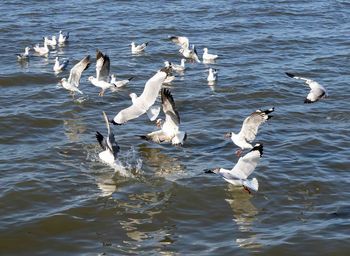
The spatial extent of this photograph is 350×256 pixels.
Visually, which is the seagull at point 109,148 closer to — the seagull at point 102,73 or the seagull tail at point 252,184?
the seagull tail at point 252,184

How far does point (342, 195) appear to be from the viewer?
10.5 metres

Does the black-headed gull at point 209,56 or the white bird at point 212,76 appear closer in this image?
the white bird at point 212,76

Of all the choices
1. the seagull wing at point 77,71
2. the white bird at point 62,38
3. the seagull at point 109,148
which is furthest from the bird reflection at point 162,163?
the white bird at point 62,38

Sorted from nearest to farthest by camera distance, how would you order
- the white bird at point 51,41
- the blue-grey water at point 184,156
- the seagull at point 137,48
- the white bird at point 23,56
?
the blue-grey water at point 184,156 < the white bird at point 23,56 < the seagull at point 137,48 < the white bird at point 51,41

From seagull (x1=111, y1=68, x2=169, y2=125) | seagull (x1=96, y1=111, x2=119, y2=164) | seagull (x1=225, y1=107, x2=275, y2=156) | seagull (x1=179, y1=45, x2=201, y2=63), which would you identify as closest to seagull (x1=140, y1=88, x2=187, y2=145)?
seagull (x1=111, y1=68, x2=169, y2=125)

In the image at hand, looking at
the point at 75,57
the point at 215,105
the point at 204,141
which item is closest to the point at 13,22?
the point at 75,57

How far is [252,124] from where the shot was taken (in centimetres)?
1222

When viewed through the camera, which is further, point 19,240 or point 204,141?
point 204,141

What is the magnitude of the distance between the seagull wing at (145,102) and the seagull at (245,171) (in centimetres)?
259

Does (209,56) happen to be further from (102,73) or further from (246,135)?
(246,135)

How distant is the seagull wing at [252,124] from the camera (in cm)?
1191

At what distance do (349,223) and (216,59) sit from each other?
10492mm

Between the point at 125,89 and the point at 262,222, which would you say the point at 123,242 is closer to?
the point at 262,222

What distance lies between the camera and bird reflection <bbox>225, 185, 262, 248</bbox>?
920 centimetres
